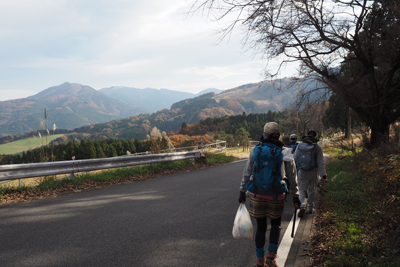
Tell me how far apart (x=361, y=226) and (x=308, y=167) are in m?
1.63

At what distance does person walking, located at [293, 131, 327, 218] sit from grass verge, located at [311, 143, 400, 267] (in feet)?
1.27

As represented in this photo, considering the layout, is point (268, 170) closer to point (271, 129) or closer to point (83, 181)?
point (271, 129)

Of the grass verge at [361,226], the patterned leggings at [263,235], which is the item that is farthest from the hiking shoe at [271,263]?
the grass verge at [361,226]

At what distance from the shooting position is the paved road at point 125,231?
11.9 ft

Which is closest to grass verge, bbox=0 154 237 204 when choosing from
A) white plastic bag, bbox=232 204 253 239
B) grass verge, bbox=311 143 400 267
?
white plastic bag, bbox=232 204 253 239

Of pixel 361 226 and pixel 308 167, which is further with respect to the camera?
pixel 308 167

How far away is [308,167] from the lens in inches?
239

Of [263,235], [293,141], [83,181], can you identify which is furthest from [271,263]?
[83,181]

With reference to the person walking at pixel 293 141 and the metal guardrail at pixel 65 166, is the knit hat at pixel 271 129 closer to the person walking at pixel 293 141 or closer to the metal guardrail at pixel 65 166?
the person walking at pixel 293 141

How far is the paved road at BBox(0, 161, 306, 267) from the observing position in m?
3.62

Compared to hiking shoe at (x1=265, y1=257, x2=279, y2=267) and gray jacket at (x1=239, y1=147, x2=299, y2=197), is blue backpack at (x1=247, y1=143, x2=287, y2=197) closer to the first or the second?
gray jacket at (x1=239, y1=147, x2=299, y2=197)

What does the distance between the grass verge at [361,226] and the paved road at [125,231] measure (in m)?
0.97

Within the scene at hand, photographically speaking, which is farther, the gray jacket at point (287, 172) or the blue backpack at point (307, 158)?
the blue backpack at point (307, 158)

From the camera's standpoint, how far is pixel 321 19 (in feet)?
33.3
